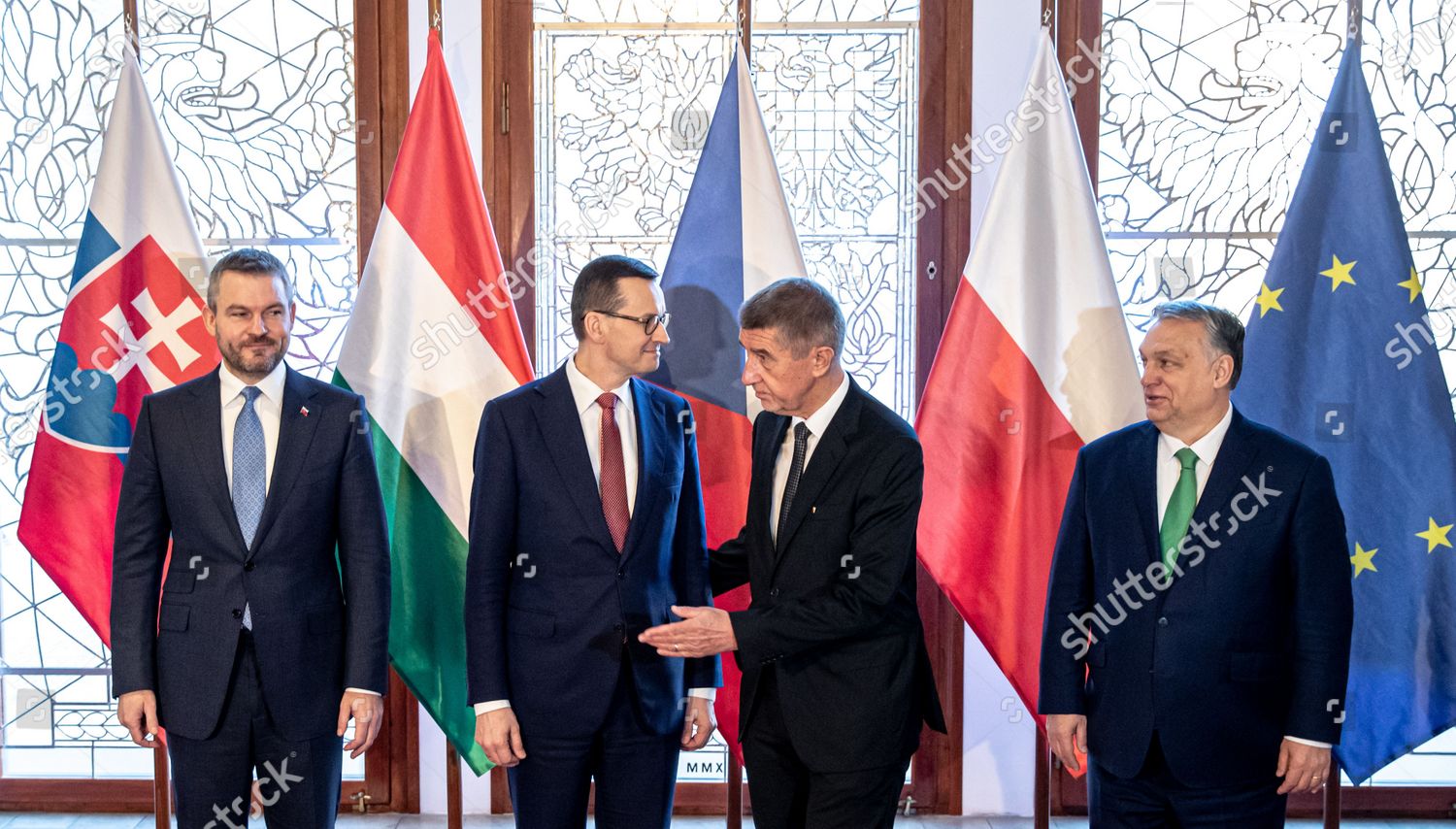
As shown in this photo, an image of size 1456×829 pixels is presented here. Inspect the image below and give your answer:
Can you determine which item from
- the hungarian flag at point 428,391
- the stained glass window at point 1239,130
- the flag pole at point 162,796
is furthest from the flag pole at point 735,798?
the stained glass window at point 1239,130

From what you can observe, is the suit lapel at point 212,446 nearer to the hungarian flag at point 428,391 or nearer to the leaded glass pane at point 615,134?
the hungarian flag at point 428,391

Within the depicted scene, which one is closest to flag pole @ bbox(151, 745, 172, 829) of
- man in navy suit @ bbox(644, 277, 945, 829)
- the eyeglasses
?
man in navy suit @ bbox(644, 277, 945, 829)

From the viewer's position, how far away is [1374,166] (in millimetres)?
3000

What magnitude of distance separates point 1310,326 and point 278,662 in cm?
267

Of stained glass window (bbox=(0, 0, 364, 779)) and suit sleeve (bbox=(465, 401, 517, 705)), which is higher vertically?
stained glass window (bbox=(0, 0, 364, 779))

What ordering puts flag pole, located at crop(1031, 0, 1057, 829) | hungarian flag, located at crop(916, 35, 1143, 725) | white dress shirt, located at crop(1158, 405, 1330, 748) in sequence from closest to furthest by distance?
white dress shirt, located at crop(1158, 405, 1330, 748) → hungarian flag, located at crop(916, 35, 1143, 725) → flag pole, located at crop(1031, 0, 1057, 829)

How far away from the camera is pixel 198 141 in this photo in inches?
141

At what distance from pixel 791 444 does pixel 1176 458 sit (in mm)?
798

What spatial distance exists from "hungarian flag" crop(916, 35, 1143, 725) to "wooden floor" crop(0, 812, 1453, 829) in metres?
0.74

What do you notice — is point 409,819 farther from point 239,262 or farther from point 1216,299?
Result: point 1216,299

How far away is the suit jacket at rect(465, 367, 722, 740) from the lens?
2.37 metres

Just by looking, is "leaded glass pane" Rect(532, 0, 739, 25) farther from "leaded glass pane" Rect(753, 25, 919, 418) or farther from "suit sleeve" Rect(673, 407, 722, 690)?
"suit sleeve" Rect(673, 407, 722, 690)

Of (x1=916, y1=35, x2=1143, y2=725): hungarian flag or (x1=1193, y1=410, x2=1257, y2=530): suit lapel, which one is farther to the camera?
(x1=916, y1=35, x2=1143, y2=725): hungarian flag

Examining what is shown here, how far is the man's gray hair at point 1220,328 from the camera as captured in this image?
92.0 inches
